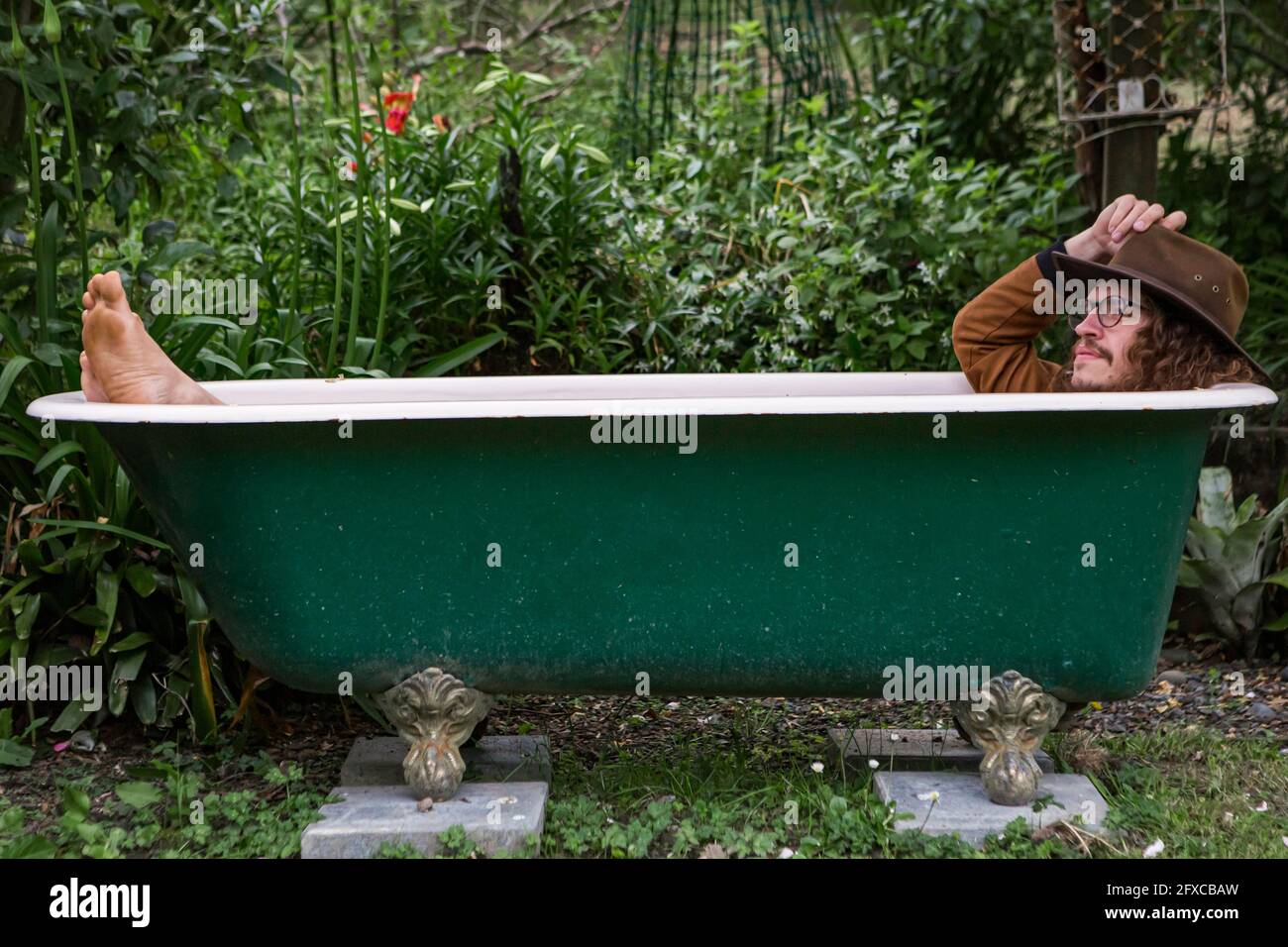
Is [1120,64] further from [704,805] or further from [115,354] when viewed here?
[115,354]

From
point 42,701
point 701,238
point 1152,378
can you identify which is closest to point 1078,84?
point 701,238

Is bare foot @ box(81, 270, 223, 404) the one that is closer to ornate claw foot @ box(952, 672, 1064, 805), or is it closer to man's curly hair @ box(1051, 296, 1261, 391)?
ornate claw foot @ box(952, 672, 1064, 805)

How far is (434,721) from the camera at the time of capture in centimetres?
195

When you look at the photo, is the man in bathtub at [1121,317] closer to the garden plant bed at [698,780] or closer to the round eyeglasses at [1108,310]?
the round eyeglasses at [1108,310]

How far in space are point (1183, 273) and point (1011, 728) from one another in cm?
72

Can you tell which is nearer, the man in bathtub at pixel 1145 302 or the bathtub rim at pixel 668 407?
the bathtub rim at pixel 668 407

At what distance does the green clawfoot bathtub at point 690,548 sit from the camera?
1826 millimetres

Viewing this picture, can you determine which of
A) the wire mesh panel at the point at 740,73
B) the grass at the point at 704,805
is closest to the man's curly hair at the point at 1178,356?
the grass at the point at 704,805

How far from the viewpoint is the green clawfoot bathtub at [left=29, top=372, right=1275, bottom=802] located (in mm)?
1826

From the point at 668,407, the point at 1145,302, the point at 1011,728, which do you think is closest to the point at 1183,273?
the point at 1145,302

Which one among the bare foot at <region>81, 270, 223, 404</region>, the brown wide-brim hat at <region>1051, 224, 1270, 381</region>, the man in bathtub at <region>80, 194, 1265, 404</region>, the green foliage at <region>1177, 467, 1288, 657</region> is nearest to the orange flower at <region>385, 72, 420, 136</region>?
the man in bathtub at <region>80, 194, 1265, 404</region>

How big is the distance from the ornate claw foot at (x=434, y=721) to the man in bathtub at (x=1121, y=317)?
0.55m

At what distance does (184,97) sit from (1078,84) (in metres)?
2.01

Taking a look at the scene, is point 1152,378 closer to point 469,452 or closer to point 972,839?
point 972,839
